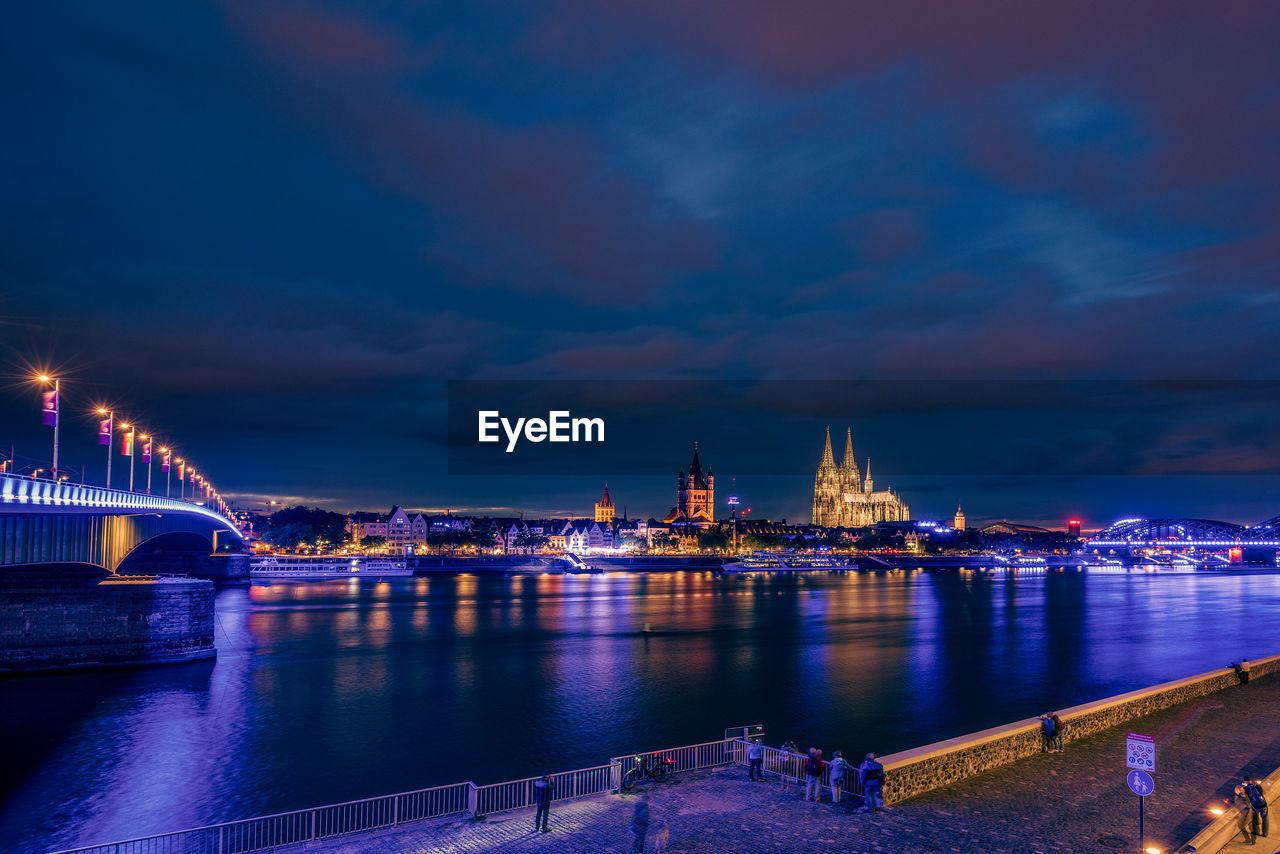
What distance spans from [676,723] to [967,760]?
19.5m

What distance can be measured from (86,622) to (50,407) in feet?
47.5

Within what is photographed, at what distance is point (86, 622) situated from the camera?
45156 millimetres

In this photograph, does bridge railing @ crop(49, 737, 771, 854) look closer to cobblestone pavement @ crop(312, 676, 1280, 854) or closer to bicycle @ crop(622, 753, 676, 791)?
bicycle @ crop(622, 753, 676, 791)

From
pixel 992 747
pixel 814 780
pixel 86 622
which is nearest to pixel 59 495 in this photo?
pixel 86 622

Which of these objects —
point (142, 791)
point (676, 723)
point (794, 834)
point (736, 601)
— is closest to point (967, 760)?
point (794, 834)

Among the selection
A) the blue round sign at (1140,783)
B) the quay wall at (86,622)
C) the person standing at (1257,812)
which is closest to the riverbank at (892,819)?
the person standing at (1257,812)

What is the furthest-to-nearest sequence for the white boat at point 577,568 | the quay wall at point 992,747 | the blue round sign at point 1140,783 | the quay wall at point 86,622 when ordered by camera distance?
the white boat at point 577,568 < the quay wall at point 86,622 < the quay wall at point 992,747 < the blue round sign at point 1140,783

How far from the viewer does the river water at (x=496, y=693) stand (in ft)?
93.4

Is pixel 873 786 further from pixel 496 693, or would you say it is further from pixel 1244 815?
pixel 496 693

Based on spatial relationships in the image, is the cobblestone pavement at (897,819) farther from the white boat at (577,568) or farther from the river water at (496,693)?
the white boat at (577,568)

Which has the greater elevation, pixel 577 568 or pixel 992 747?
pixel 992 747

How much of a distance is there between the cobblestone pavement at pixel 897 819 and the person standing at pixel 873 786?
0.84ft

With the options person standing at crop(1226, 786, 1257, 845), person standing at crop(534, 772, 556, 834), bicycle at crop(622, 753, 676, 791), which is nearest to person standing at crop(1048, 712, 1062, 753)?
person standing at crop(1226, 786, 1257, 845)

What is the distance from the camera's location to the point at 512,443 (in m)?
59.2
